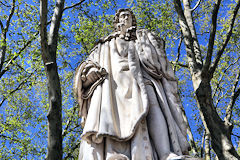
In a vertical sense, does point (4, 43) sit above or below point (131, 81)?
above

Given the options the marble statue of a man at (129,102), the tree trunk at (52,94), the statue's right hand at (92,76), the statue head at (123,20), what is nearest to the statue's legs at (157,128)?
the marble statue of a man at (129,102)

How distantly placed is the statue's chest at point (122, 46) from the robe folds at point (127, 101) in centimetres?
2

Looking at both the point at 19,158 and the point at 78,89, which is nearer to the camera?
the point at 78,89

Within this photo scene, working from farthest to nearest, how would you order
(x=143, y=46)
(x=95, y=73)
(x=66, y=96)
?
(x=66, y=96) < (x=143, y=46) < (x=95, y=73)

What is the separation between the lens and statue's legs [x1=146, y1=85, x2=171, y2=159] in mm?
3982

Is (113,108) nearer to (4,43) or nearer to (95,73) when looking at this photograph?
(95,73)

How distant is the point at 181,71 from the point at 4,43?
9.61m

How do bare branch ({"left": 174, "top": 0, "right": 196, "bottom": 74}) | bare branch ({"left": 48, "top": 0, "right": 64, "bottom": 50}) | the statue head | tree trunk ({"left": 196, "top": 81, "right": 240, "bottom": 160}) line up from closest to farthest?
the statue head → bare branch ({"left": 48, "top": 0, "right": 64, "bottom": 50}) → tree trunk ({"left": 196, "top": 81, "right": 240, "bottom": 160}) → bare branch ({"left": 174, "top": 0, "right": 196, "bottom": 74})

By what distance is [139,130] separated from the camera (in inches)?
160

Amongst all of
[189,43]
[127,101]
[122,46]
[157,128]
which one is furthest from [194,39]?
[157,128]

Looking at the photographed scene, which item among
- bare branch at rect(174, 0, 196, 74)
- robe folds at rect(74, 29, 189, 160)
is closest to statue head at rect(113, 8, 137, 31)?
robe folds at rect(74, 29, 189, 160)

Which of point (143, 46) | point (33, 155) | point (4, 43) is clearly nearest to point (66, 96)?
point (33, 155)

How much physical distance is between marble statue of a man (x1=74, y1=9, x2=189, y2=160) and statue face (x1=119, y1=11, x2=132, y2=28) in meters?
0.18

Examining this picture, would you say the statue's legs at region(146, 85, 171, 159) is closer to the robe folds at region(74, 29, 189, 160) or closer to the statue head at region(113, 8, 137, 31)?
the robe folds at region(74, 29, 189, 160)
